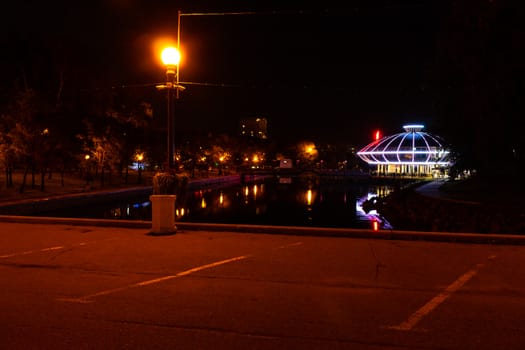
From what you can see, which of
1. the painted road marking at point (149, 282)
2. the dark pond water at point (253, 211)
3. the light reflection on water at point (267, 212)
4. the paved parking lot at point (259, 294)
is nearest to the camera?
the paved parking lot at point (259, 294)

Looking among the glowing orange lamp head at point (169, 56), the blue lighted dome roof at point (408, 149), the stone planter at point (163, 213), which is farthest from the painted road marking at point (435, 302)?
the blue lighted dome roof at point (408, 149)

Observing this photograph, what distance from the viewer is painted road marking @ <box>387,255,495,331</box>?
532 cm

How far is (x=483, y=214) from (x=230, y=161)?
75.4m

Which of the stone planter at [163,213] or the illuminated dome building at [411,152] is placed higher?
the illuminated dome building at [411,152]

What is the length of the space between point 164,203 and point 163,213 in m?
0.24

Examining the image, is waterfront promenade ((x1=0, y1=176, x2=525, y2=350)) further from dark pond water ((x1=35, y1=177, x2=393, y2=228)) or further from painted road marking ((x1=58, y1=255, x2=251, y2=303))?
dark pond water ((x1=35, y1=177, x2=393, y2=228))

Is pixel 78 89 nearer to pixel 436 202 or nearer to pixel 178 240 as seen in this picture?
pixel 436 202

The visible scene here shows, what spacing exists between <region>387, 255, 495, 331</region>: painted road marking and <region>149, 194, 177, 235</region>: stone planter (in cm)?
658

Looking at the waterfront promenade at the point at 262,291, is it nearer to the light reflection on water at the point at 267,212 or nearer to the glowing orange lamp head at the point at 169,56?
the glowing orange lamp head at the point at 169,56

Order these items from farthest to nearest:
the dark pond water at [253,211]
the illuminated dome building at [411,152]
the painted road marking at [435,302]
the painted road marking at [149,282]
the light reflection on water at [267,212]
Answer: the illuminated dome building at [411,152] < the light reflection on water at [267,212] < the dark pond water at [253,211] < the painted road marking at [149,282] < the painted road marking at [435,302]

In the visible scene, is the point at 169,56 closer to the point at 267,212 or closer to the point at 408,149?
the point at 267,212

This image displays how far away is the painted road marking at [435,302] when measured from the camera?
5324 mm

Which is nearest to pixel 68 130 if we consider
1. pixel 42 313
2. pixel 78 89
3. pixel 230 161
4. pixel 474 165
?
pixel 78 89

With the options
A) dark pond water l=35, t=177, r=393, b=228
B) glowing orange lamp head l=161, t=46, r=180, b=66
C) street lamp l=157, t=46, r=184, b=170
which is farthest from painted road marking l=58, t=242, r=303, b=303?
dark pond water l=35, t=177, r=393, b=228
